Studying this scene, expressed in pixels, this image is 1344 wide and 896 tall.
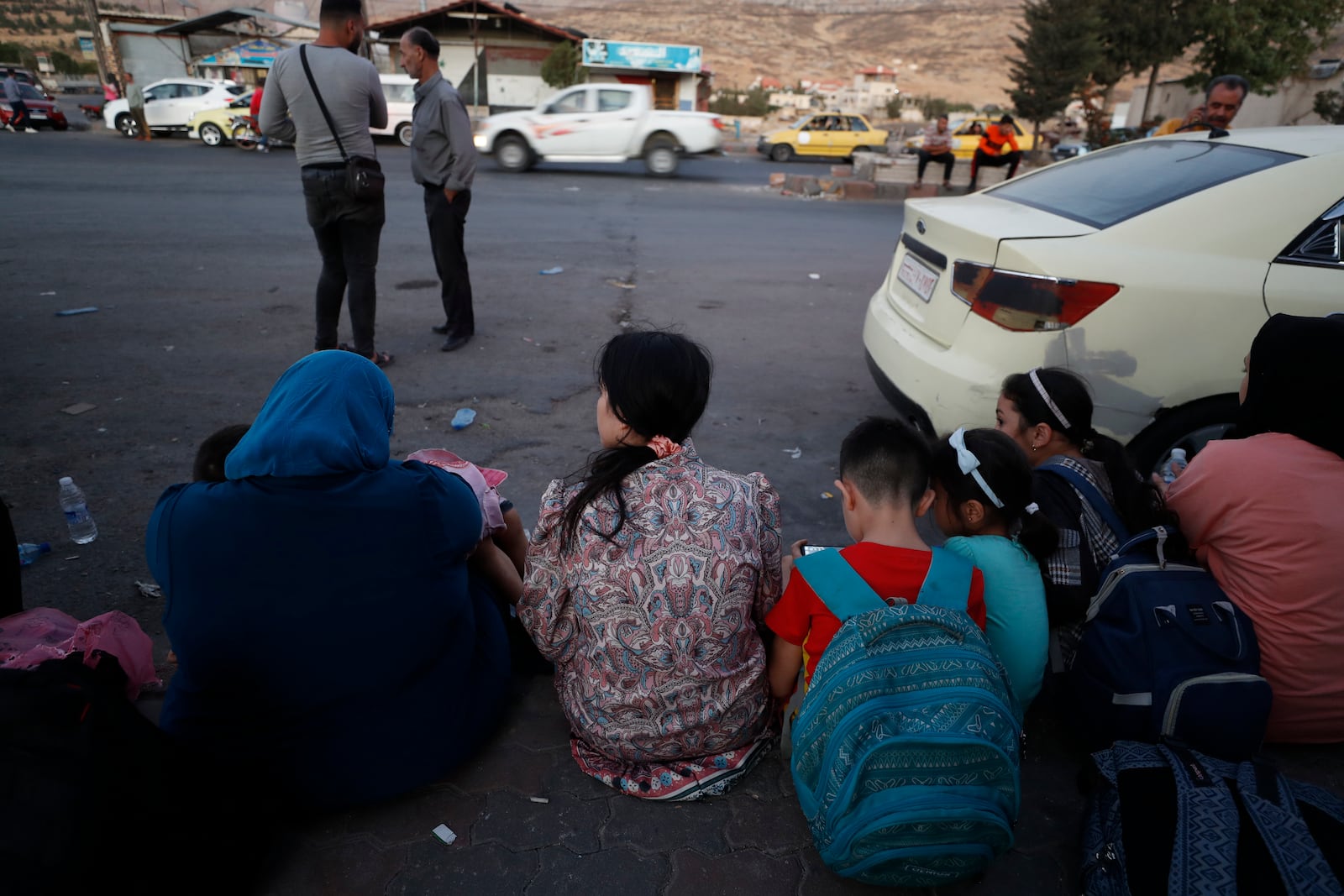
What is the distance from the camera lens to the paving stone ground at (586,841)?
1954mm

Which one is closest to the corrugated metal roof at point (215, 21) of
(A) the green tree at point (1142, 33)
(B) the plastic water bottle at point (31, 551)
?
(A) the green tree at point (1142, 33)

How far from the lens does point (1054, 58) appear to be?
90.3 feet

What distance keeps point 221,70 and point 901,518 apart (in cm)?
3896

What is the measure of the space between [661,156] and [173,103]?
1313cm

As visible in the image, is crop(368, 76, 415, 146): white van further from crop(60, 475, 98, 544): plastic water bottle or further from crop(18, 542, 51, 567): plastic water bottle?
crop(18, 542, 51, 567): plastic water bottle

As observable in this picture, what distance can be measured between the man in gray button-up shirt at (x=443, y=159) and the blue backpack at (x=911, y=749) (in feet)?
14.4

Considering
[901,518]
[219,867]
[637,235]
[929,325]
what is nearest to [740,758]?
[901,518]

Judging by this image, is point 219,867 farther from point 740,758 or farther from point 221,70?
point 221,70

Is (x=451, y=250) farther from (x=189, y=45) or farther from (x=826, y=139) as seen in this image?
(x=189, y=45)

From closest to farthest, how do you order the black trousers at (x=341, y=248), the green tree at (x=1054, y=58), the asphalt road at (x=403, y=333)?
the asphalt road at (x=403, y=333), the black trousers at (x=341, y=248), the green tree at (x=1054, y=58)

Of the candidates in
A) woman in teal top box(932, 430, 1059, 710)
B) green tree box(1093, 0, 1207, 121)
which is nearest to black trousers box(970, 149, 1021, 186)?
green tree box(1093, 0, 1207, 121)

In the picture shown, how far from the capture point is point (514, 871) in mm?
1978

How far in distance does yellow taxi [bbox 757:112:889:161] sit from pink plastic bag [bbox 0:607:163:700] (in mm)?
24436

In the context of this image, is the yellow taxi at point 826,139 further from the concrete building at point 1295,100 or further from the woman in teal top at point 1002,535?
the woman in teal top at point 1002,535
